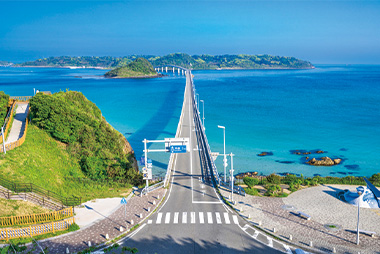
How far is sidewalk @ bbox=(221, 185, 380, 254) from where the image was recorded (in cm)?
1984

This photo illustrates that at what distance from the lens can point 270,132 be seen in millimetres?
66500

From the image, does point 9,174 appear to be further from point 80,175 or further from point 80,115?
point 80,115

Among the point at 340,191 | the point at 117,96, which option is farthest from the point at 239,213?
the point at 117,96

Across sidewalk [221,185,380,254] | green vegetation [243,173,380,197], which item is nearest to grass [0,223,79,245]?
sidewalk [221,185,380,254]

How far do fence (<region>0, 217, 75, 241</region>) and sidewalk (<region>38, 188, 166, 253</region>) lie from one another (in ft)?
3.04

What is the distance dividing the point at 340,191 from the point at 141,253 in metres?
20.8

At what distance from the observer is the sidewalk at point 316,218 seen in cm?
1984

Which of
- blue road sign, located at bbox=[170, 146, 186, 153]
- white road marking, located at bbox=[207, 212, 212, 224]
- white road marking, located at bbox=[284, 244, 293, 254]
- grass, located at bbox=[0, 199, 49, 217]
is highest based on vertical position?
blue road sign, located at bbox=[170, 146, 186, 153]

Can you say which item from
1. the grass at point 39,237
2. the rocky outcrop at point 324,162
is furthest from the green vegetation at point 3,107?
the rocky outcrop at point 324,162

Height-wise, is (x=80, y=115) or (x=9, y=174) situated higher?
(x=80, y=115)

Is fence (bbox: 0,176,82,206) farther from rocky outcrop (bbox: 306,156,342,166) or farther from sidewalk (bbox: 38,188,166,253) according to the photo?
rocky outcrop (bbox: 306,156,342,166)

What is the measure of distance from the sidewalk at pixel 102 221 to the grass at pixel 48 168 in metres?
2.51

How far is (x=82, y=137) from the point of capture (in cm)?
3569

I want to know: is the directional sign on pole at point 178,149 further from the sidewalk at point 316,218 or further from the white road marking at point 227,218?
the white road marking at point 227,218
